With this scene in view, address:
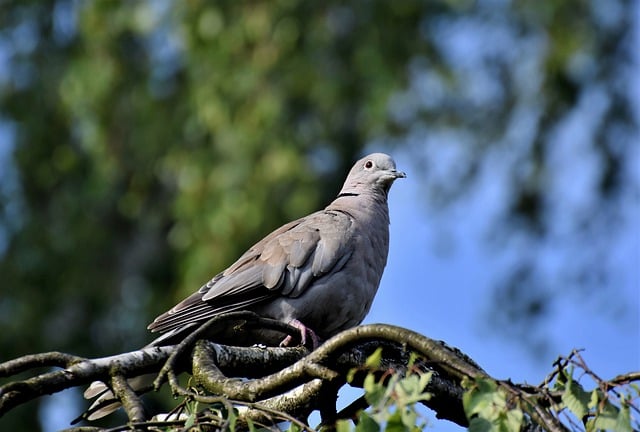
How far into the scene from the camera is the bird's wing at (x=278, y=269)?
4.52 metres

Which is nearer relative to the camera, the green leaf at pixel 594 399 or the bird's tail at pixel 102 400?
the green leaf at pixel 594 399

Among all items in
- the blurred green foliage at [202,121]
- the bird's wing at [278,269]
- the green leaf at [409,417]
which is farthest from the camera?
the blurred green foliage at [202,121]

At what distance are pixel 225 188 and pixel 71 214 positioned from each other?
2.05 metres

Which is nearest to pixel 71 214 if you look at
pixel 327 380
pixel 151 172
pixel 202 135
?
pixel 151 172

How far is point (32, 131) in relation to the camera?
9.67 m

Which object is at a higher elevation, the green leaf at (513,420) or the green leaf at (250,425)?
the green leaf at (250,425)

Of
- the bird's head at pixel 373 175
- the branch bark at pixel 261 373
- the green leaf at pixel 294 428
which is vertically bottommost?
the green leaf at pixel 294 428

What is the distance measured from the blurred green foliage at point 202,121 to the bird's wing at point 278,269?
3.46 meters

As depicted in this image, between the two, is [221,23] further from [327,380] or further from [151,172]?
[327,380]

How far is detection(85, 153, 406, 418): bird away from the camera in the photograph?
14.9 feet

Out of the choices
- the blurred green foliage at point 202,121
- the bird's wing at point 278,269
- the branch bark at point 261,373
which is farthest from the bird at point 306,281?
the blurred green foliage at point 202,121

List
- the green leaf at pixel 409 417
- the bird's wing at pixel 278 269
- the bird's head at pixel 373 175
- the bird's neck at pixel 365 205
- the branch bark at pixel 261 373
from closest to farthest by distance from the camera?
the green leaf at pixel 409 417, the branch bark at pixel 261 373, the bird's wing at pixel 278 269, the bird's neck at pixel 365 205, the bird's head at pixel 373 175

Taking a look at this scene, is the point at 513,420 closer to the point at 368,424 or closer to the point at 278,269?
the point at 368,424

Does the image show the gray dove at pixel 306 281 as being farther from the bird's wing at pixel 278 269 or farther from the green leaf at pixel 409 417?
the green leaf at pixel 409 417
